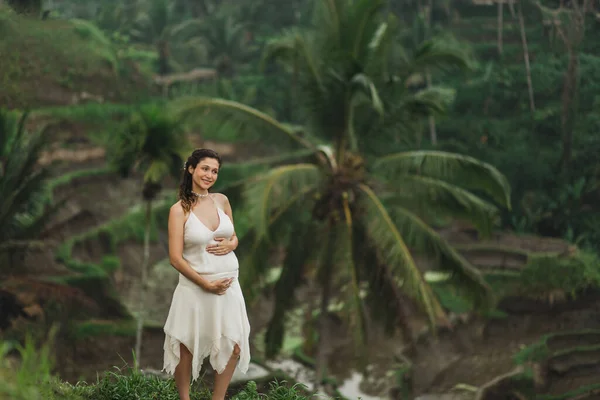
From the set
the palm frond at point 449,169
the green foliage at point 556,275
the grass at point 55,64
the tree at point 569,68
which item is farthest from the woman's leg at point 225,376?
the tree at point 569,68

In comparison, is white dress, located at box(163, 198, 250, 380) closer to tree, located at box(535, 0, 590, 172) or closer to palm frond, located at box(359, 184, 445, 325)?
palm frond, located at box(359, 184, 445, 325)

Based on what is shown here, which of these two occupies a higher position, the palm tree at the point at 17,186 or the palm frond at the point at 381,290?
the palm tree at the point at 17,186

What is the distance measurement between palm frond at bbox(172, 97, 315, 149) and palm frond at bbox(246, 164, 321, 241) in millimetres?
571

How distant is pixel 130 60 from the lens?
28.6 m

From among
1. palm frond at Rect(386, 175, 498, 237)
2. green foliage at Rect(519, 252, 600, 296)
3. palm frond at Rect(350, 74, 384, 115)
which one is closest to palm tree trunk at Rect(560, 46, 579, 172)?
green foliage at Rect(519, 252, 600, 296)

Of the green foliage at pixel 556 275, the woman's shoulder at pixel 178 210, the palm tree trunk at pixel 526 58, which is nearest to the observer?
the woman's shoulder at pixel 178 210

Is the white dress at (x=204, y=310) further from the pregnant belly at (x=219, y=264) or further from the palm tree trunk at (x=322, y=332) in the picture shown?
the palm tree trunk at (x=322, y=332)

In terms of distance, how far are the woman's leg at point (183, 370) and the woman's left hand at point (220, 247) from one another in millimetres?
529

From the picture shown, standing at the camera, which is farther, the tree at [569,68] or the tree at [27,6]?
the tree at [569,68]

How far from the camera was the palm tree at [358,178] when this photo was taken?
1214cm

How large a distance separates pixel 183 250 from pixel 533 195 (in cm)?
2170

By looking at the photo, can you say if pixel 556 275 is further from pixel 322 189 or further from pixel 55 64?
pixel 55 64

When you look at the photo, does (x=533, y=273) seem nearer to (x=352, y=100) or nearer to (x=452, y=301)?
(x=452, y=301)

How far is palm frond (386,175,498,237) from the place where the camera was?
12320 mm
